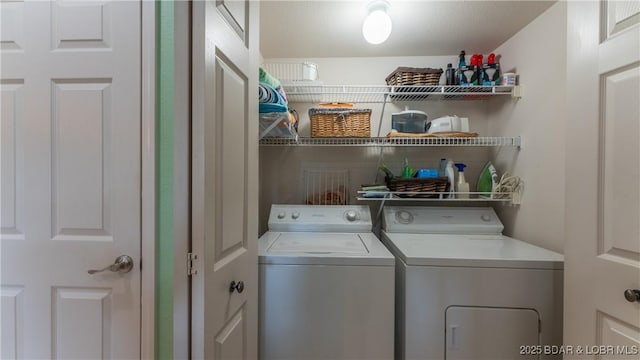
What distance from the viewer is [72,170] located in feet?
2.99

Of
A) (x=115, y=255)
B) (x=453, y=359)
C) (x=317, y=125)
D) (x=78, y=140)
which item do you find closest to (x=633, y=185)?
(x=453, y=359)

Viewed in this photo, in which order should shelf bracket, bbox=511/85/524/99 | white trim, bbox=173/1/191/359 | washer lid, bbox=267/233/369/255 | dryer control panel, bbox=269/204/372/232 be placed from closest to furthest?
white trim, bbox=173/1/191/359 → washer lid, bbox=267/233/369/255 → shelf bracket, bbox=511/85/524/99 → dryer control panel, bbox=269/204/372/232

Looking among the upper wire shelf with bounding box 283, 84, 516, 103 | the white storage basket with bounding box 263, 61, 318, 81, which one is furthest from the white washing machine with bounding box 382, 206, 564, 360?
the white storage basket with bounding box 263, 61, 318, 81

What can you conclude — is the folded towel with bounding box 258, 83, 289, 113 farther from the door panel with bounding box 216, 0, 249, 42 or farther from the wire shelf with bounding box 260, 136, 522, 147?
the wire shelf with bounding box 260, 136, 522, 147

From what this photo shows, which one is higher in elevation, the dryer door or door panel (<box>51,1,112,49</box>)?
door panel (<box>51,1,112,49</box>)

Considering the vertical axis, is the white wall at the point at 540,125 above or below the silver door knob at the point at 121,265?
above

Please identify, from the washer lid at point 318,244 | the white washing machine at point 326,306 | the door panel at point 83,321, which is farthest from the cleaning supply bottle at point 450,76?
the door panel at point 83,321

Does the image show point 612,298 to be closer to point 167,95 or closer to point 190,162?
point 190,162

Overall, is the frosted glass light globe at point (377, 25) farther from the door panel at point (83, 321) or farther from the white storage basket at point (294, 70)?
the door panel at point (83, 321)

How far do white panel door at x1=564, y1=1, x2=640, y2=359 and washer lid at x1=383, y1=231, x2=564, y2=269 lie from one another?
192 mm

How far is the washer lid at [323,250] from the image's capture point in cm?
126

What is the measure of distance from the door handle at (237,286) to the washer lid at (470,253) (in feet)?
2.52

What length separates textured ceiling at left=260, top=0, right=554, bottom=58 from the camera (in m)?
1.56

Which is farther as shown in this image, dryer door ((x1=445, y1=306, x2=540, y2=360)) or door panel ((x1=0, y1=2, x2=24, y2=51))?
dryer door ((x1=445, y1=306, x2=540, y2=360))
